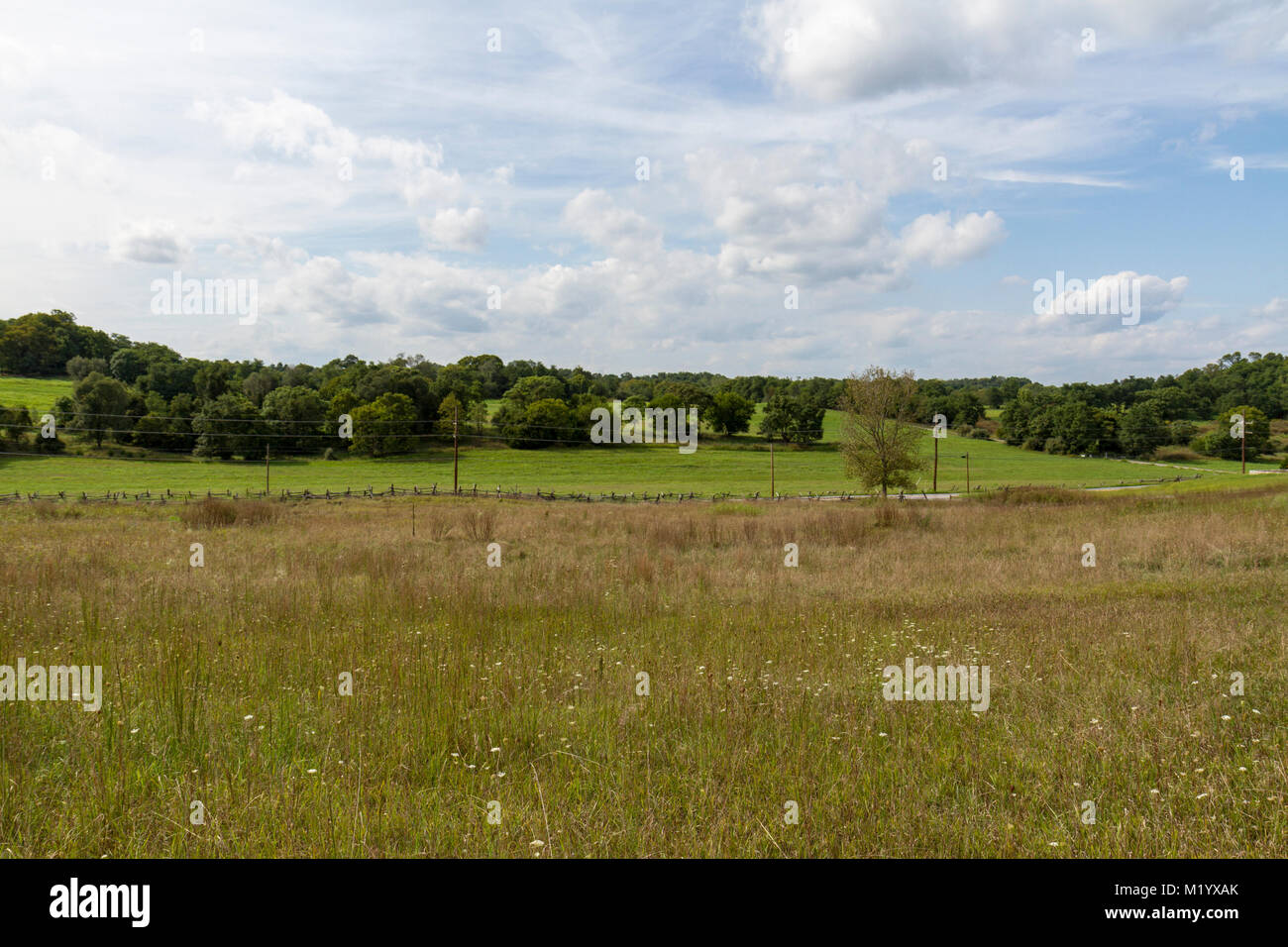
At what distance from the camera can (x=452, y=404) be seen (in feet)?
349

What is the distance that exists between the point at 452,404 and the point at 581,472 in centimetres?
2958

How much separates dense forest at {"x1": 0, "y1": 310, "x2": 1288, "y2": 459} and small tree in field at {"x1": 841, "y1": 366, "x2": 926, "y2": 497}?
5095cm

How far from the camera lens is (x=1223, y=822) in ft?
Result: 12.6

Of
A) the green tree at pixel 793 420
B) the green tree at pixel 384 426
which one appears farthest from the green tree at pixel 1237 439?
the green tree at pixel 384 426

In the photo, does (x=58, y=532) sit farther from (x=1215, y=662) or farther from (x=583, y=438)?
(x=583, y=438)

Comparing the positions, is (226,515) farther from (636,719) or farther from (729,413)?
(729,413)

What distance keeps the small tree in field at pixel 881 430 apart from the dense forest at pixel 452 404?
50951 mm

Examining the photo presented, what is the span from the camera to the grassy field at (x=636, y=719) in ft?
12.7

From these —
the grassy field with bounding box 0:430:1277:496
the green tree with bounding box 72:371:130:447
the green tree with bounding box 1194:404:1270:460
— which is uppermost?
the green tree with bounding box 72:371:130:447

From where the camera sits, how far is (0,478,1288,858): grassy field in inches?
152

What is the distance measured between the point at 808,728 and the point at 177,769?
14.6ft

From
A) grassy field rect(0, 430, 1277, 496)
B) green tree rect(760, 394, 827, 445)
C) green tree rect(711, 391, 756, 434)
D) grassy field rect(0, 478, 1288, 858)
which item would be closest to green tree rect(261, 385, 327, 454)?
grassy field rect(0, 430, 1277, 496)

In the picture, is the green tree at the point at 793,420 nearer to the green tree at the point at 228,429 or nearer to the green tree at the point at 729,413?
the green tree at the point at 729,413

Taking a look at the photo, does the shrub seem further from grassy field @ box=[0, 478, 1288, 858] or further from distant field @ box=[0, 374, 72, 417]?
distant field @ box=[0, 374, 72, 417]
